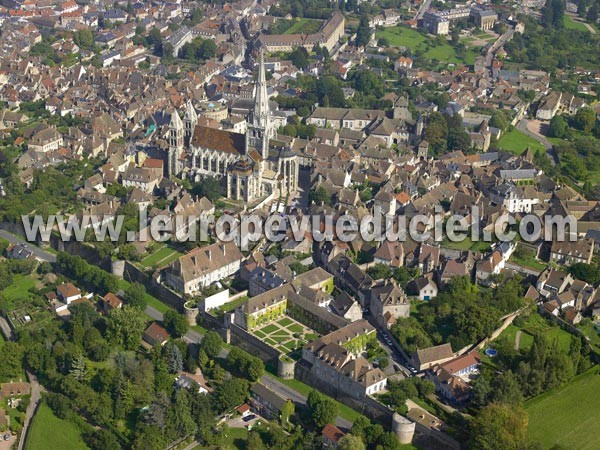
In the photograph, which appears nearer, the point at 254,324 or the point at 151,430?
the point at 151,430

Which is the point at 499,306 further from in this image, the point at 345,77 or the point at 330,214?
the point at 345,77

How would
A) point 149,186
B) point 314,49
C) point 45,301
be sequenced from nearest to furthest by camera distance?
point 45,301 → point 149,186 → point 314,49

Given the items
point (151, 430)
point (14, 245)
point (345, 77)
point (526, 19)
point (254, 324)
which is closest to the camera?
point (151, 430)

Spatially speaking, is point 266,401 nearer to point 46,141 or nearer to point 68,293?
point 68,293

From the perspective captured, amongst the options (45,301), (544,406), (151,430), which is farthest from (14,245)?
(544,406)

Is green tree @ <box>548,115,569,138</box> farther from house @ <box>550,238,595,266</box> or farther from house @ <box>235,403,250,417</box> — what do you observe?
house @ <box>235,403,250,417</box>


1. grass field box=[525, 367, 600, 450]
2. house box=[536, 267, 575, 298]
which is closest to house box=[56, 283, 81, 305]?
grass field box=[525, 367, 600, 450]

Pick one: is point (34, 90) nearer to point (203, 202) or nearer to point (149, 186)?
point (149, 186)

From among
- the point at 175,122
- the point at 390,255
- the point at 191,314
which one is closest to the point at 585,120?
the point at 390,255
